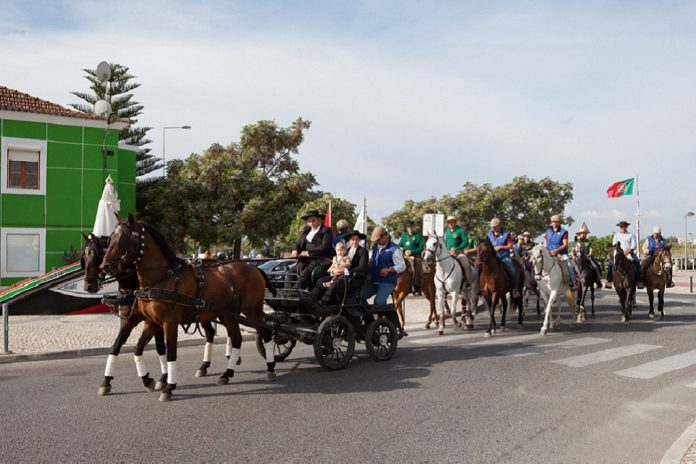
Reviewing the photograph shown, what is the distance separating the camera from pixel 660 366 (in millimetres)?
9789

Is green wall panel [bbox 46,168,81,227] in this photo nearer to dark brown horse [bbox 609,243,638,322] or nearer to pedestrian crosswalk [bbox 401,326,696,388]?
pedestrian crosswalk [bbox 401,326,696,388]

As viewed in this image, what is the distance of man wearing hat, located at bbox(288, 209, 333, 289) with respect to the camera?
32.4 ft

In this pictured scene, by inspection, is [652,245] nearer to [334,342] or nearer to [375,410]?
[334,342]

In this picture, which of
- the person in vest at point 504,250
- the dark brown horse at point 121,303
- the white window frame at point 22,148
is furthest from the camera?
the white window frame at point 22,148

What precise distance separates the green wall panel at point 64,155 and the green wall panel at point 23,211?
1690 mm

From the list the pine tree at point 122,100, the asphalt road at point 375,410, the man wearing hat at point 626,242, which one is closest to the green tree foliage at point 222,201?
the pine tree at point 122,100

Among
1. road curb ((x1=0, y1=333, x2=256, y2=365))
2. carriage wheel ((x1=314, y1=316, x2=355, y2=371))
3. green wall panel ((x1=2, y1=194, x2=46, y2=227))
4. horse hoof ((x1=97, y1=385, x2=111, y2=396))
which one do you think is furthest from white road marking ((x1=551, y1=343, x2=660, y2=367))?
green wall panel ((x1=2, y1=194, x2=46, y2=227))

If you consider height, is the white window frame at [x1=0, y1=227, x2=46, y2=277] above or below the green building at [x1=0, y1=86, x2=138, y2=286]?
below

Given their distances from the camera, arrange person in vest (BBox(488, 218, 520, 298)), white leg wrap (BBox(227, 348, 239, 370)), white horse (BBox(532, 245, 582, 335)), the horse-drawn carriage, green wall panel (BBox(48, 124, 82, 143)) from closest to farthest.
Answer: white leg wrap (BBox(227, 348, 239, 370)) → the horse-drawn carriage → white horse (BBox(532, 245, 582, 335)) → person in vest (BBox(488, 218, 520, 298)) → green wall panel (BBox(48, 124, 82, 143))

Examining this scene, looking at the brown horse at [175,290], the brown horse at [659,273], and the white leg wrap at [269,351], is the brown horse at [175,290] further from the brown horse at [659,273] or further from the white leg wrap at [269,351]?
the brown horse at [659,273]

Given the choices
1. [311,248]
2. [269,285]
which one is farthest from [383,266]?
[269,285]

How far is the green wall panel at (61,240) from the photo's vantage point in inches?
1096

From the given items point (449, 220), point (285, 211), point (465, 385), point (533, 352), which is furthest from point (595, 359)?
point (285, 211)

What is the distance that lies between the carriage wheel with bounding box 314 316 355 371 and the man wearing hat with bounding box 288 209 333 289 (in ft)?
3.00
